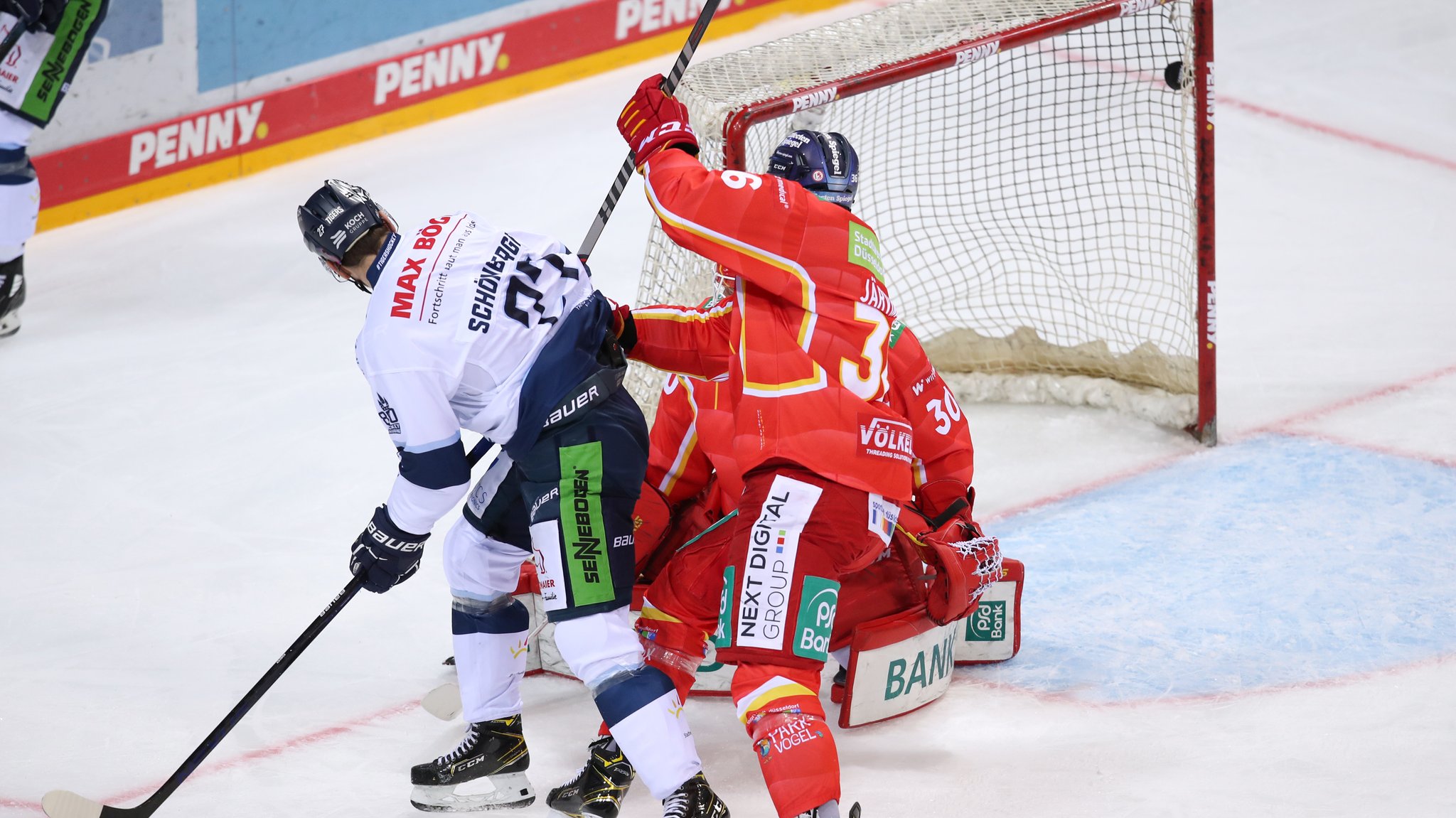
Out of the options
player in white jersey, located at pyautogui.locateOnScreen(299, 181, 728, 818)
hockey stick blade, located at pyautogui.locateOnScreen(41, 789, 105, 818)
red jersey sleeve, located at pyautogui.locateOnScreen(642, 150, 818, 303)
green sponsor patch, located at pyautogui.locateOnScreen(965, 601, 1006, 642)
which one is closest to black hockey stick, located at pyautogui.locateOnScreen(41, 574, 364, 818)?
hockey stick blade, located at pyautogui.locateOnScreen(41, 789, 105, 818)

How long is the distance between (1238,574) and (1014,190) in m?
2.05

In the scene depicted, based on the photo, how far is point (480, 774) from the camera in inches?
126

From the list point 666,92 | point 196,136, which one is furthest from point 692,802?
point 196,136

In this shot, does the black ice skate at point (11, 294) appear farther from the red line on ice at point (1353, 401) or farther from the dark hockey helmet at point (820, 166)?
the red line on ice at point (1353, 401)

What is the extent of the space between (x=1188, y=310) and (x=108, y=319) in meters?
3.70

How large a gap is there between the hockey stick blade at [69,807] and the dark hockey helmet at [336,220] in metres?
1.09

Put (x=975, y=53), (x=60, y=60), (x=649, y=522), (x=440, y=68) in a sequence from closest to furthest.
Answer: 1. (x=649, y=522)
2. (x=975, y=53)
3. (x=60, y=60)
4. (x=440, y=68)

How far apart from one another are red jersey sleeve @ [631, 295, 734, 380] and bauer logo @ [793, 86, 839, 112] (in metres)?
0.75

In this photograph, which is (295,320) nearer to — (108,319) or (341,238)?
(108,319)

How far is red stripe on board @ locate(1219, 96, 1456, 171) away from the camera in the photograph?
6715 mm

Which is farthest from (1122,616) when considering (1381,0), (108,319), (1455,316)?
(1381,0)

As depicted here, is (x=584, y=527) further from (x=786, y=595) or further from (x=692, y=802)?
(x=692, y=802)

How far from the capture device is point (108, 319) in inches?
228

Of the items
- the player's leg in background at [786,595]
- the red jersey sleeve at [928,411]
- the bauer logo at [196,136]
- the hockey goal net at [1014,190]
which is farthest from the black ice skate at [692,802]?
the bauer logo at [196,136]
